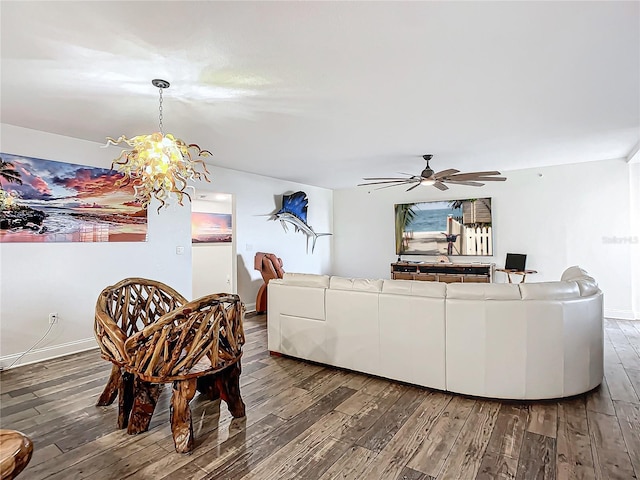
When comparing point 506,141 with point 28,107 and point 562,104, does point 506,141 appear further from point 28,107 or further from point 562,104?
point 28,107

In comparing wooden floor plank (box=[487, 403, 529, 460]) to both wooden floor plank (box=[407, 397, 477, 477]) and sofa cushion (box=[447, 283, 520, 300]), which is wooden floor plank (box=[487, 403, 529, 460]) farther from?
sofa cushion (box=[447, 283, 520, 300])

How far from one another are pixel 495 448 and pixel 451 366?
0.71 m

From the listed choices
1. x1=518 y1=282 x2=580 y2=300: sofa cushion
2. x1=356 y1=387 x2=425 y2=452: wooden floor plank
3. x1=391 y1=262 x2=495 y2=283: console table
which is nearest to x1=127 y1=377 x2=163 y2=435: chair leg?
x1=356 y1=387 x2=425 y2=452: wooden floor plank

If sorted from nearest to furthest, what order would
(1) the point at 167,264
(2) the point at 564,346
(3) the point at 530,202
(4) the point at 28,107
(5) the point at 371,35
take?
(5) the point at 371,35, (2) the point at 564,346, (4) the point at 28,107, (1) the point at 167,264, (3) the point at 530,202

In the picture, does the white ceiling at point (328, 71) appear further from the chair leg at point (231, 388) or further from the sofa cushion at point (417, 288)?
the chair leg at point (231, 388)

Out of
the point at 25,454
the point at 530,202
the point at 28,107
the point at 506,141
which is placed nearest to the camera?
the point at 25,454

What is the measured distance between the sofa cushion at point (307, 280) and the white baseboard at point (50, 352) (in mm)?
2453

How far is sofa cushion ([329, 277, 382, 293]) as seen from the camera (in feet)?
10.1

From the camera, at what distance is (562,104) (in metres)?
3.05

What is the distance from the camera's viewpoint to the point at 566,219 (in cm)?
569

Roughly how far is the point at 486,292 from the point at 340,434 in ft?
4.90

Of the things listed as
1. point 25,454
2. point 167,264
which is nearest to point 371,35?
point 25,454

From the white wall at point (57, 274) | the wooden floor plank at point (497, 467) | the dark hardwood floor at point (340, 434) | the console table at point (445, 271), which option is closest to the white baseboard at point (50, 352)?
the white wall at point (57, 274)

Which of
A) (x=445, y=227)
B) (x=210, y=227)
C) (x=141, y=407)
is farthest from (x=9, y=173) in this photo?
(x=445, y=227)
